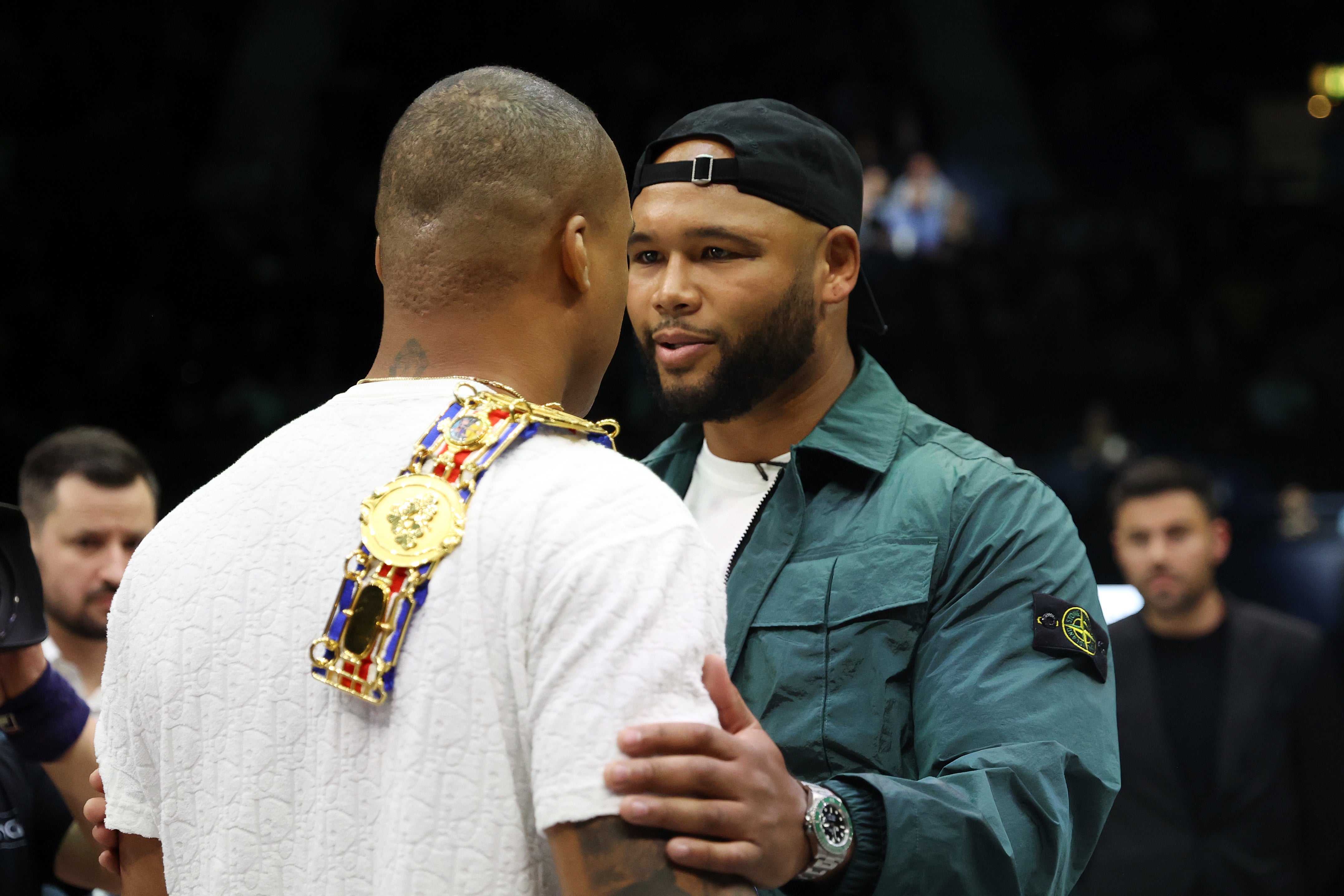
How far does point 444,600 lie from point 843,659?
0.85 meters

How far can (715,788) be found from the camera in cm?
106

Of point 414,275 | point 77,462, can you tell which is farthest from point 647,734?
point 77,462

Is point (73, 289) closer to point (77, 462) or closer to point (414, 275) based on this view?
point (77, 462)

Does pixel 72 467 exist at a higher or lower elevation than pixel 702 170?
lower

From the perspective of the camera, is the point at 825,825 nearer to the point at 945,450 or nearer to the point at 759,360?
the point at 945,450

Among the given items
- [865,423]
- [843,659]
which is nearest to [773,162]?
[865,423]

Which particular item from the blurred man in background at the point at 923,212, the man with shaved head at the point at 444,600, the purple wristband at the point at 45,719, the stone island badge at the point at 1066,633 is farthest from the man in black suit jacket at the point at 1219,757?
the blurred man in background at the point at 923,212

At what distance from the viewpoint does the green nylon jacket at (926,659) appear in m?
1.56

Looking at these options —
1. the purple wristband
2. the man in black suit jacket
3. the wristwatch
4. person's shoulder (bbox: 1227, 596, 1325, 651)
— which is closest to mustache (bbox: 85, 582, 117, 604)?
the purple wristband

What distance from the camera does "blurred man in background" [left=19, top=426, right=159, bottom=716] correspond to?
3.29m

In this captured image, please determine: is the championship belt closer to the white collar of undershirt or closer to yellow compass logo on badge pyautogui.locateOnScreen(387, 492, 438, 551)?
yellow compass logo on badge pyautogui.locateOnScreen(387, 492, 438, 551)

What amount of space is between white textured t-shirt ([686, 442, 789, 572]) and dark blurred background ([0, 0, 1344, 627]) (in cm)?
373

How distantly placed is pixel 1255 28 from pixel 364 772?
28.1ft

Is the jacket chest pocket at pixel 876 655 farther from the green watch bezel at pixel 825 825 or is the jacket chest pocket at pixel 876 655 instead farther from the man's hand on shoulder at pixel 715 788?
the man's hand on shoulder at pixel 715 788
